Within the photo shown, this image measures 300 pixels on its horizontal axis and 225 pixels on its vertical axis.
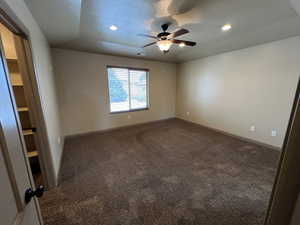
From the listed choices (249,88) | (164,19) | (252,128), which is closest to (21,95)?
(164,19)

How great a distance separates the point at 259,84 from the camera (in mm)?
3184

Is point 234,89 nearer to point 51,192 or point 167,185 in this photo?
point 167,185

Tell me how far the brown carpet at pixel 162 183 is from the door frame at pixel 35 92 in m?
0.30

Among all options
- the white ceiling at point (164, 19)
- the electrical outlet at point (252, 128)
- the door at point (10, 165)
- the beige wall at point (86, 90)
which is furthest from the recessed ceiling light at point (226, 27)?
the door at point (10, 165)

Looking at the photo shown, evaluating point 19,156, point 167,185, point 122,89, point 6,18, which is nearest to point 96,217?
point 167,185

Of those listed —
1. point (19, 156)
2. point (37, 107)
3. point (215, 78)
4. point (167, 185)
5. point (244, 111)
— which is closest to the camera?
point (19, 156)

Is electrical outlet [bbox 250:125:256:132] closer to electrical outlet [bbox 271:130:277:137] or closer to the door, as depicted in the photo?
electrical outlet [bbox 271:130:277:137]

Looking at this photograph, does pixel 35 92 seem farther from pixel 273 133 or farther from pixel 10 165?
pixel 273 133

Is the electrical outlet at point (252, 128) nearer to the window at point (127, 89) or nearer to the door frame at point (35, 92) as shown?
the window at point (127, 89)

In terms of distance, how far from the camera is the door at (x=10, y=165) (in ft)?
1.64

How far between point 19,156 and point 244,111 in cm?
432

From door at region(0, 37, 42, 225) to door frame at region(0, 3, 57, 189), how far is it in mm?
930

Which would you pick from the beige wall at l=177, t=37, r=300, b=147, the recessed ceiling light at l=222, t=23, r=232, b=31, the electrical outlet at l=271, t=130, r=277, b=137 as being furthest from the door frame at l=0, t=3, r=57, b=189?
the electrical outlet at l=271, t=130, r=277, b=137

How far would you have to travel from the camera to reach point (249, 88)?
3.36 m
